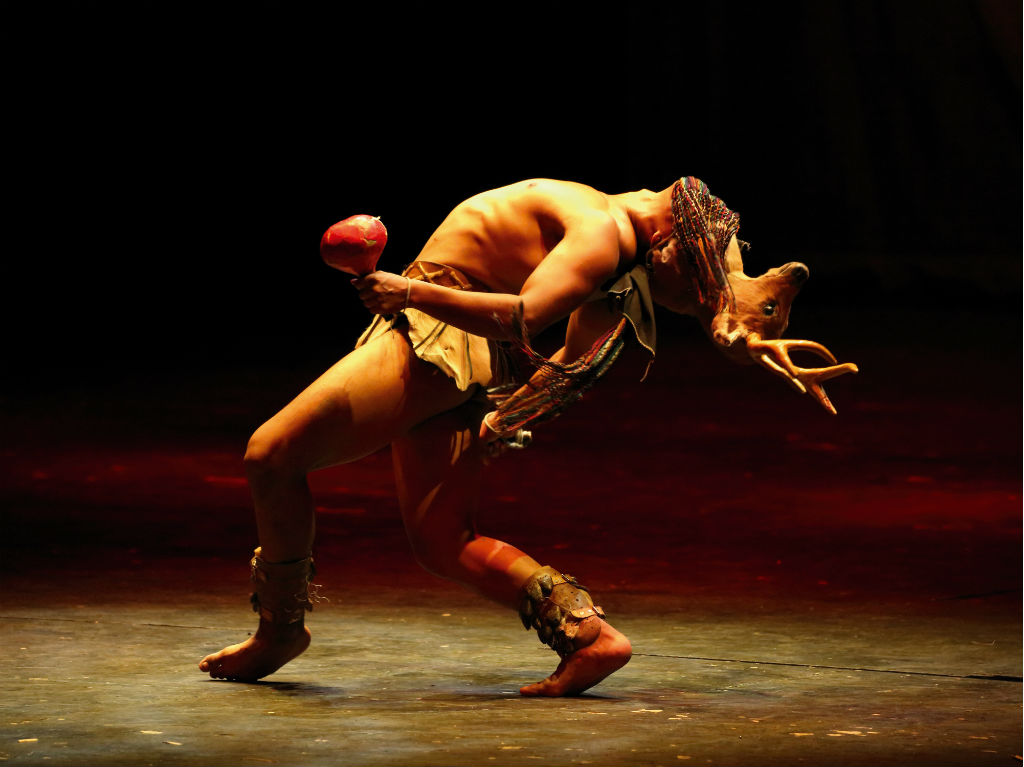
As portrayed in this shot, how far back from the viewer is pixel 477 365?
11.9ft

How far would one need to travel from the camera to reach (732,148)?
13391 millimetres

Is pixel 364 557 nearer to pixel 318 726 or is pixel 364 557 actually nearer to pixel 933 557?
pixel 933 557

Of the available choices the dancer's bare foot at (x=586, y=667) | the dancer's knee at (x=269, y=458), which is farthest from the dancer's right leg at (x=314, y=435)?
the dancer's bare foot at (x=586, y=667)

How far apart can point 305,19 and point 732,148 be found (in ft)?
10.9

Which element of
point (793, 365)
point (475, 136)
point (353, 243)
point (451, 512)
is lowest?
point (451, 512)

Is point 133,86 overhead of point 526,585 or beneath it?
overhead

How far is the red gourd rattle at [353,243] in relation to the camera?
341cm

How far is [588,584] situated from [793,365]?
1.46 m

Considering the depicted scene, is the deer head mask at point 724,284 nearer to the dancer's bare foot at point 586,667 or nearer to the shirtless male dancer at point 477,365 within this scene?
the shirtless male dancer at point 477,365

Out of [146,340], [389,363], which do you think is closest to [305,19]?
[146,340]

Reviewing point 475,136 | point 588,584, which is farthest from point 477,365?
point 475,136

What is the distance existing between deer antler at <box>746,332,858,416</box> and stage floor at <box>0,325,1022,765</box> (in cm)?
58

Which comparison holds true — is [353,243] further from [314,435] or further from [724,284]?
[724,284]

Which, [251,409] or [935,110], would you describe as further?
[935,110]
